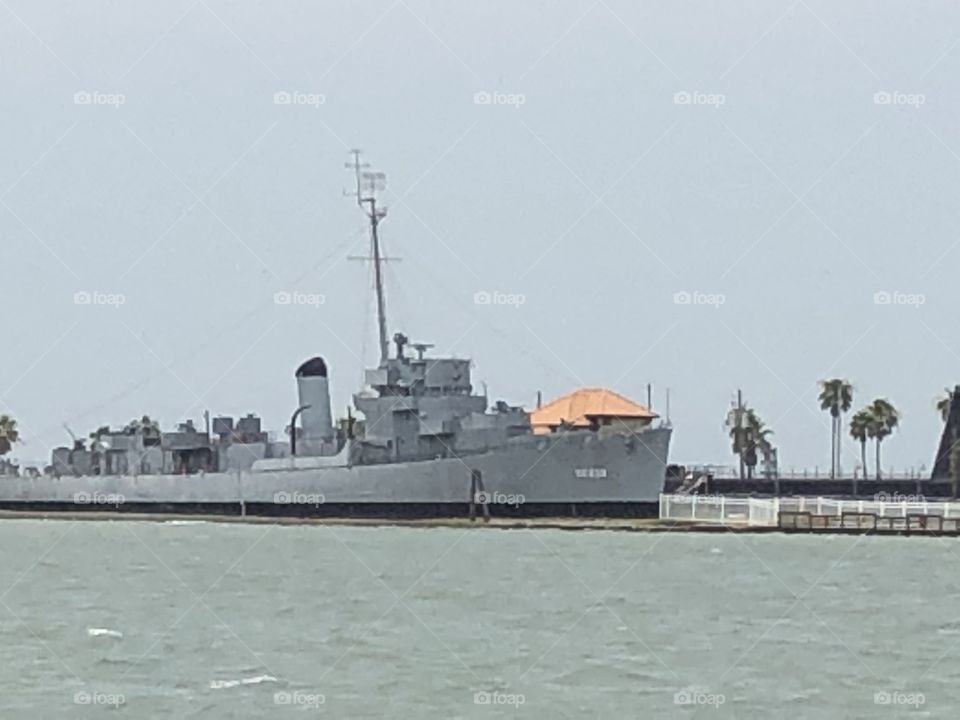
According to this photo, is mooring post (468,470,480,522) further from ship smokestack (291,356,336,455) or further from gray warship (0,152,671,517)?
ship smokestack (291,356,336,455)

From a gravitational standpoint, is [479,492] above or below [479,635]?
above

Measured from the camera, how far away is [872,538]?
62.4 metres

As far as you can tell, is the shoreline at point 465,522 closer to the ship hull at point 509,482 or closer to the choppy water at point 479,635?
the ship hull at point 509,482

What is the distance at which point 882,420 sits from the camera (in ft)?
348

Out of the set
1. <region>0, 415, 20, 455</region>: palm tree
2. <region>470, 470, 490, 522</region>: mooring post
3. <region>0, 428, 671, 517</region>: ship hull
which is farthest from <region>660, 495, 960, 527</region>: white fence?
<region>0, 415, 20, 455</region>: palm tree

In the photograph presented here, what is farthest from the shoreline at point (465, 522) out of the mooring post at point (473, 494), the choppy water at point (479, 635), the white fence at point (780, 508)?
the choppy water at point (479, 635)

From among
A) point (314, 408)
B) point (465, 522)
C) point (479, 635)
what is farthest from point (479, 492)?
point (479, 635)

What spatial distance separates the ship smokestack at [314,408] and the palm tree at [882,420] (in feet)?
93.5

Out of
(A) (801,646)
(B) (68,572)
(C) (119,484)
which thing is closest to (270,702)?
(A) (801,646)

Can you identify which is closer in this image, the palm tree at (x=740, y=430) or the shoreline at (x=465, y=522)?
the shoreline at (x=465, y=522)

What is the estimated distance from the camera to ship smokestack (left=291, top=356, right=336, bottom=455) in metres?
86.3

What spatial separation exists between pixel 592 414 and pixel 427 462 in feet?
53.1

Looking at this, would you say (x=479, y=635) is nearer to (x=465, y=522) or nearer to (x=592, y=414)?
(x=465, y=522)

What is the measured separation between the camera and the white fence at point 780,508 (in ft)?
213
